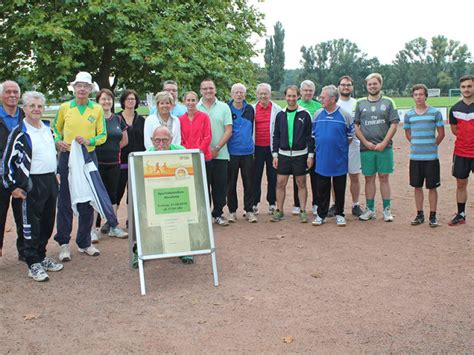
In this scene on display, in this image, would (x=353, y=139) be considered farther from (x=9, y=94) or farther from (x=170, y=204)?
(x=9, y=94)

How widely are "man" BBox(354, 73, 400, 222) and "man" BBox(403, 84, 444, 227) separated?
308 millimetres

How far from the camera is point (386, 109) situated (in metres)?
7.95

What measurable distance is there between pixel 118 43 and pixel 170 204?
9339 millimetres

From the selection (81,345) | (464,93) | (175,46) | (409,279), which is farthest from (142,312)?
(175,46)

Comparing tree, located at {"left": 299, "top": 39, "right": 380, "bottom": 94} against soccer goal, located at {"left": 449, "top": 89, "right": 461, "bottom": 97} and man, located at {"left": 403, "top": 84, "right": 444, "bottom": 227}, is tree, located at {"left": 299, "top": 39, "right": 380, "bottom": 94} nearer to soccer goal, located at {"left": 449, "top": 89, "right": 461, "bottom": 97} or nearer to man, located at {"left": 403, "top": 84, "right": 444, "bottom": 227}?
soccer goal, located at {"left": 449, "top": 89, "right": 461, "bottom": 97}

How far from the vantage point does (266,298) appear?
5.24m

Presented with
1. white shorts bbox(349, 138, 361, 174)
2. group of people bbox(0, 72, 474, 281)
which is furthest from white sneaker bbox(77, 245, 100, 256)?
white shorts bbox(349, 138, 361, 174)

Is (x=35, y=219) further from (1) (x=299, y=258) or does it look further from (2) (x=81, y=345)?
(1) (x=299, y=258)

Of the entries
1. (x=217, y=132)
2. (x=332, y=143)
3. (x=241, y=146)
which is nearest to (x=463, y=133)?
(x=332, y=143)

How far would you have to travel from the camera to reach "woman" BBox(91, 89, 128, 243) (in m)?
7.32

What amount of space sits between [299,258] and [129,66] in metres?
10.4

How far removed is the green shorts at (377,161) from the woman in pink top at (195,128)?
2446 millimetres

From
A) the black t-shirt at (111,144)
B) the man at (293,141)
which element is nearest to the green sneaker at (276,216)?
the man at (293,141)

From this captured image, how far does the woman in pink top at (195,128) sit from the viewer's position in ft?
24.1
